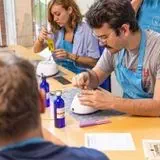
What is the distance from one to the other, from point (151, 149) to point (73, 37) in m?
1.54

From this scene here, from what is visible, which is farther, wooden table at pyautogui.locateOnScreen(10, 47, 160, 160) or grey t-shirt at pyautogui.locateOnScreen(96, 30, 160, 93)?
grey t-shirt at pyautogui.locateOnScreen(96, 30, 160, 93)

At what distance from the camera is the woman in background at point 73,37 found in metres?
2.77

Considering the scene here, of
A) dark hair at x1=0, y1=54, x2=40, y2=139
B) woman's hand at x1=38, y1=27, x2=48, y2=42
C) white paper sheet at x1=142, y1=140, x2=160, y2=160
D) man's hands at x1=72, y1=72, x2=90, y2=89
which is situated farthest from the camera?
woman's hand at x1=38, y1=27, x2=48, y2=42

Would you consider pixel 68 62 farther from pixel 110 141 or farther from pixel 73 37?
pixel 110 141

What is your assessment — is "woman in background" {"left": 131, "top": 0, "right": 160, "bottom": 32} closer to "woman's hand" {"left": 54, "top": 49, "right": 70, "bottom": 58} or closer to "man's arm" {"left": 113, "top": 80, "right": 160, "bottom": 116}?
"woman's hand" {"left": 54, "top": 49, "right": 70, "bottom": 58}

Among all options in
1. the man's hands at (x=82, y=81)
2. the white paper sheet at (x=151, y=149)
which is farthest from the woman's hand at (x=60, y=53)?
the white paper sheet at (x=151, y=149)

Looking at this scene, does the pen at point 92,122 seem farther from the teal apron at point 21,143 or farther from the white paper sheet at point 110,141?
the teal apron at point 21,143

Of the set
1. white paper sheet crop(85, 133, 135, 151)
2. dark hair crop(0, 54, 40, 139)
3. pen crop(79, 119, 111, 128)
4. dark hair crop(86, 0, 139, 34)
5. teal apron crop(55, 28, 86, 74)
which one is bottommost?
white paper sheet crop(85, 133, 135, 151)

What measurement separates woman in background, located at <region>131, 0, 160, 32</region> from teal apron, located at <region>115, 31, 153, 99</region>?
697 mm

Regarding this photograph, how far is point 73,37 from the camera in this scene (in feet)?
9.40

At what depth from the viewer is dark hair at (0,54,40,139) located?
2.75 feet

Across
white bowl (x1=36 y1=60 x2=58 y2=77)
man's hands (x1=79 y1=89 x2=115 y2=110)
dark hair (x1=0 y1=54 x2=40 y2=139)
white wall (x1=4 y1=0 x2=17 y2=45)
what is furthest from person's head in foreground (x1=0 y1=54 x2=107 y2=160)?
white wall (x1=4 y1=0 x2=17 y2=45)

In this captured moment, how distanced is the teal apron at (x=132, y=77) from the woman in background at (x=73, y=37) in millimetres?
640

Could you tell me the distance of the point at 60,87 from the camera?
7.66ft
